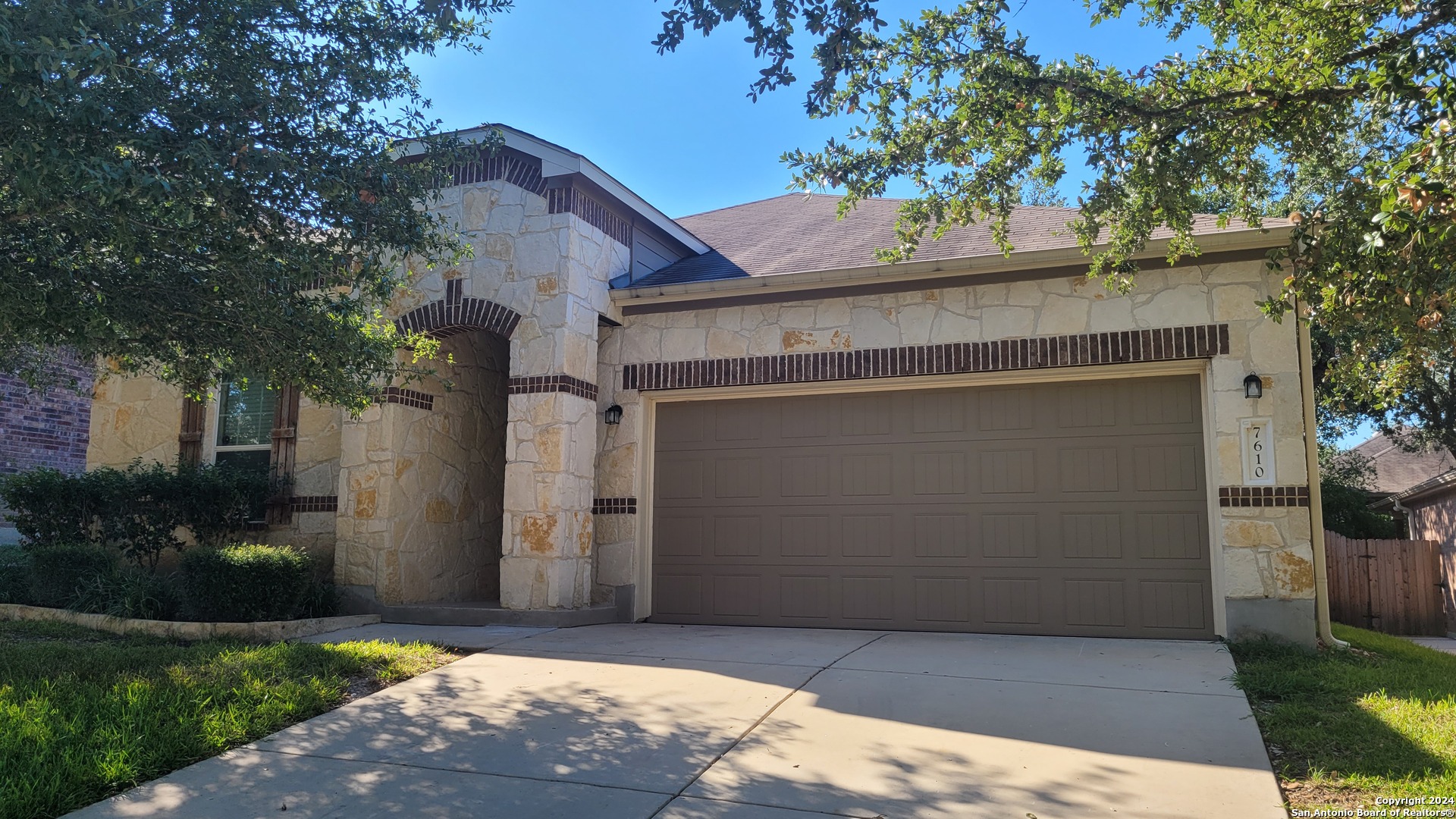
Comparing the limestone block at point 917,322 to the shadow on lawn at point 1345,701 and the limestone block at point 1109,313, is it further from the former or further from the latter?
the shadow on lawn at point 1345,701

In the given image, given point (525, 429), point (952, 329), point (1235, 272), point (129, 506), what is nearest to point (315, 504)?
point (129, 506)

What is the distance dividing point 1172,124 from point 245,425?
406 inches

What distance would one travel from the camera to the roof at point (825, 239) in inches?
369

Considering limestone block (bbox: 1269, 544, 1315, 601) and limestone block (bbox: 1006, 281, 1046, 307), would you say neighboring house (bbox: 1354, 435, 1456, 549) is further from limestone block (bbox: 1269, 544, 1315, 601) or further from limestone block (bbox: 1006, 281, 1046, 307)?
limestone block (bbox: 1006, 281, 1046, 307)

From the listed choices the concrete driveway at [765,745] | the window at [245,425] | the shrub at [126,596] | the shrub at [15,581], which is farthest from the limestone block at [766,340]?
the shrub at [15,581]

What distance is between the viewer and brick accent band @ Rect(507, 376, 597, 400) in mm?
9539

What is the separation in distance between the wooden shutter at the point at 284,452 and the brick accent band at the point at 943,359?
13.1 ft

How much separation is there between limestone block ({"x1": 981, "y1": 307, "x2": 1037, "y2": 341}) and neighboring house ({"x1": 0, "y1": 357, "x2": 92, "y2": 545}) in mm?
13442

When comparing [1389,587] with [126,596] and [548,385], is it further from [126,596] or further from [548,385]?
[126,596]

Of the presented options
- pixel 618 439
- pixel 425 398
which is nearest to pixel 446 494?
pixel 425 398

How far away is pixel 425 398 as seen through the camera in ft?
34.8

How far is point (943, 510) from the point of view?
916 centimetres

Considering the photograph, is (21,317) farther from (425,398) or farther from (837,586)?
(837,586)

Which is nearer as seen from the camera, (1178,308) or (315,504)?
(1178,308)
